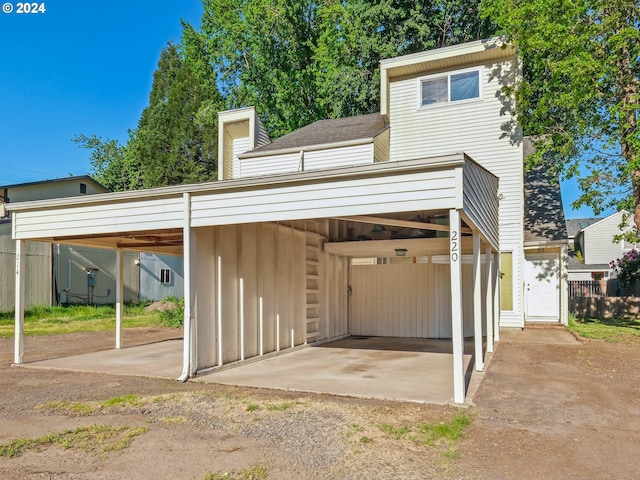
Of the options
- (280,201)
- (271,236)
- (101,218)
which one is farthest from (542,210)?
(101,218)

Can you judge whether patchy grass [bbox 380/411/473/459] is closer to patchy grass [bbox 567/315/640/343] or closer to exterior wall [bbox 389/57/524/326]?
patchy grass [bbox 567/315/640/343]

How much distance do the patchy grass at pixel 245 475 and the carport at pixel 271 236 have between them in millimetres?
2643

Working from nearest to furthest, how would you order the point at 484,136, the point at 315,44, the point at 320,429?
the point at 320,429 < the point at 484,136 < the point at 315,44

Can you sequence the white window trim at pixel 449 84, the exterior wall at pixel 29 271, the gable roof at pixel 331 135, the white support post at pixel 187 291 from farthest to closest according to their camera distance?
1. the exterior wall at pixel 29 271
2. the gable roof at pixel 331 135
3. the white window trim at pixel 449 84
4. the white support post at pixel 187 291

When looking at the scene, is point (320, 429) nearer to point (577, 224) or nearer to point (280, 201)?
point (280, 201)

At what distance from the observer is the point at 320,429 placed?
14.5 ft

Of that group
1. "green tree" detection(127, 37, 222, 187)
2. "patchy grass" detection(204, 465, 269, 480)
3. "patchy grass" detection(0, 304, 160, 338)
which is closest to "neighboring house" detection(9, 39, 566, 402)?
"patchy grass" detection(204, 465, 269, 480)

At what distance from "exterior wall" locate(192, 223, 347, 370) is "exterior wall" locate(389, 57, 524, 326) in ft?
17.0

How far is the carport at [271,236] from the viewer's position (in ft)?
17.9

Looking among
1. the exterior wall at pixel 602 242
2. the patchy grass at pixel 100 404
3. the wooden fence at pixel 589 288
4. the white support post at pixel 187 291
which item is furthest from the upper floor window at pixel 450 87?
the exterior wall at pixel 602 242

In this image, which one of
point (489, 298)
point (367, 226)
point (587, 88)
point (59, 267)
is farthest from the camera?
point (59, 267)

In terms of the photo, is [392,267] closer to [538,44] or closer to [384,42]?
[538,44]

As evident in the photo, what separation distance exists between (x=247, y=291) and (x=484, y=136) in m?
8.12
